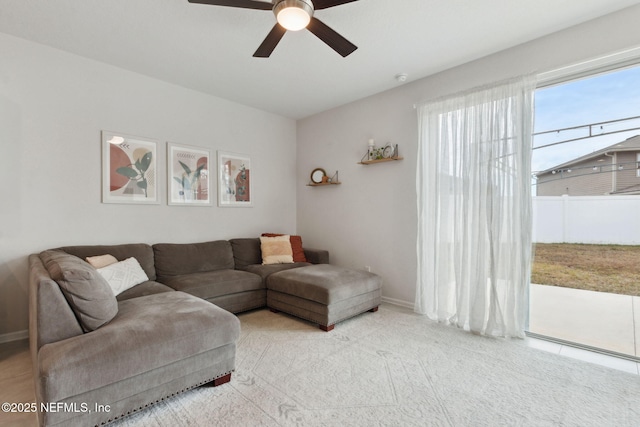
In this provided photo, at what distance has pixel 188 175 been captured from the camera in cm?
384

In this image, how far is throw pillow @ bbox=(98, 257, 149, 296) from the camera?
8.46 ft

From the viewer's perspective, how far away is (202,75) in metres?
3.46

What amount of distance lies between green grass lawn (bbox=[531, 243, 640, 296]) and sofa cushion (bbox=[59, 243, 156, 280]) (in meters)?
3.92

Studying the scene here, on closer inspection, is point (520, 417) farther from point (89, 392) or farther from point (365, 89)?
point (365, 89)

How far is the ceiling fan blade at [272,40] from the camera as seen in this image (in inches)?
82.9

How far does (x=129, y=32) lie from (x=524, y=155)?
3.69 meters

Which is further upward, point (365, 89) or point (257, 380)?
point (365, 89)

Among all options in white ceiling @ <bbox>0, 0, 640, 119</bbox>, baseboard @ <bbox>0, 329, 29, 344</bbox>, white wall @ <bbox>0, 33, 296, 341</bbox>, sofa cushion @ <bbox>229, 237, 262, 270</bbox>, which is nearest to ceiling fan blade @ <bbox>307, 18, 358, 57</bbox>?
white ceiling @ <bbox>0, 0, 640, 119</bbox>

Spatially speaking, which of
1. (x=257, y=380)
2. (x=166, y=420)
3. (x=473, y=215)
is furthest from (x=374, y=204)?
(x=166, y=420)

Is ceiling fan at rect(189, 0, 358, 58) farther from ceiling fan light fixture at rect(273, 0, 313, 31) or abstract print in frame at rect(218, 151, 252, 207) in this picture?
abstract print in frame at rect(218, 151, 252, 207)

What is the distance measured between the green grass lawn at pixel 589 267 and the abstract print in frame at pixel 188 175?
388cm

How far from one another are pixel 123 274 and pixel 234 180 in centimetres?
198

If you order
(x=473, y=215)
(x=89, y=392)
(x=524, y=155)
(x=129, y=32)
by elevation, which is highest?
(x=129, y=32)

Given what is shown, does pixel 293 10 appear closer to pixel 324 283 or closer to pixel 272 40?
pixel 272 40
